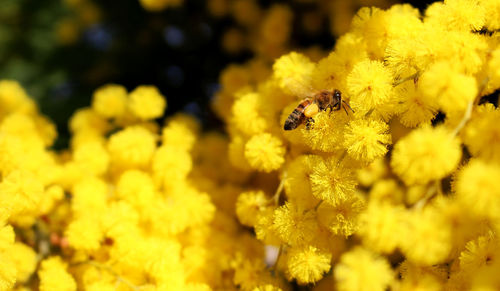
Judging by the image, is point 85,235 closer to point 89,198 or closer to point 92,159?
point 89,198

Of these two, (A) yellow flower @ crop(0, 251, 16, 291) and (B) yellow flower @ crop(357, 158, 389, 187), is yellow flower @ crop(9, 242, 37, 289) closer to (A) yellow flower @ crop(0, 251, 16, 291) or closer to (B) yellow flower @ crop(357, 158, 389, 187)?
(A) yellow flower @ crop(0, 251, 16, 291)

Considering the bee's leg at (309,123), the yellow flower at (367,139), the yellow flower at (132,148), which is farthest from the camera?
the yellow flower at (132,148)

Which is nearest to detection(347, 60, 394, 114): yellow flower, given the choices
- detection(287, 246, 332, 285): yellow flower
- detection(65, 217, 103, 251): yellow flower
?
detection(287, 246, 332, 285): yellow flower

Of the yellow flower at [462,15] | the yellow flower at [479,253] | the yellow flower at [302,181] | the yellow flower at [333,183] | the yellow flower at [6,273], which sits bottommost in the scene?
the yellow flower at [6,273]

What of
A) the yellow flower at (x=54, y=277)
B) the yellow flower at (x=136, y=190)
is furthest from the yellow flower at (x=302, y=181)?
the yellow flower at (x=54, y=277)

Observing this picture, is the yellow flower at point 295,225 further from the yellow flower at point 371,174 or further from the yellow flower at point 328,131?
the yellow flower at point 371,174

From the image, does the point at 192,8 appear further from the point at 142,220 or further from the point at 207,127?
the point at 142,220
